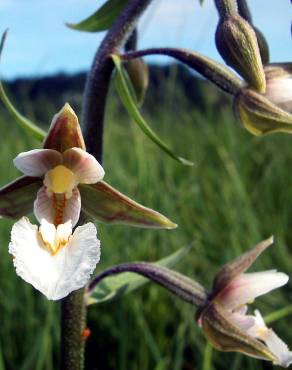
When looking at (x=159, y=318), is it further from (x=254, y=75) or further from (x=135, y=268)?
(x=254, y=75)

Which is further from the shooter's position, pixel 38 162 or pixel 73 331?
pixel 73 331

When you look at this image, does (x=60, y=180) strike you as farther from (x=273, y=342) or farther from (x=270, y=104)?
(x=273, y=342)

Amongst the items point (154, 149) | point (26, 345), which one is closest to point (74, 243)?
point (26, 345)

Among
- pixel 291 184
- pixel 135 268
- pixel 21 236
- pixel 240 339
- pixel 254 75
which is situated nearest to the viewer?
pixel 21 236

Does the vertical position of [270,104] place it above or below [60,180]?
above

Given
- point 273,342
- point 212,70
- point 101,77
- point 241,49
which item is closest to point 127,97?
point 101,77

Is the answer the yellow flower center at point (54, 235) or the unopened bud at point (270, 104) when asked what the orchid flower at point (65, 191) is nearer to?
the yellow flower center at point (54, 235)
